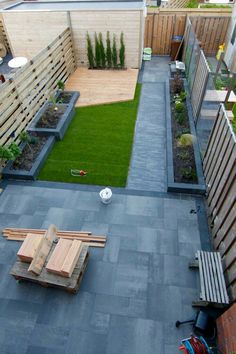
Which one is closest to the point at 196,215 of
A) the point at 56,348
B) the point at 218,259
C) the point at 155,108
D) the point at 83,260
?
the point at 218,259

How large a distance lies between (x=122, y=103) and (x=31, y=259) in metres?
8.18

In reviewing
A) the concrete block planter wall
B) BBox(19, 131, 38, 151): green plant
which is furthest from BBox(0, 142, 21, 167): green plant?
the concrete block planter wall

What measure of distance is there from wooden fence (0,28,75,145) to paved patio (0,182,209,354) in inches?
104

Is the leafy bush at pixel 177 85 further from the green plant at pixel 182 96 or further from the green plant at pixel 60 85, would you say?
the green plant at pixel 60 85

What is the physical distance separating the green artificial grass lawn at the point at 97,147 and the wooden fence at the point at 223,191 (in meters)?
2.68

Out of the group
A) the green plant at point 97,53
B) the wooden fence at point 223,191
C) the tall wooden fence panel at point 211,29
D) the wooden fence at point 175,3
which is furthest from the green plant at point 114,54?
the wooden fence at point 175,3

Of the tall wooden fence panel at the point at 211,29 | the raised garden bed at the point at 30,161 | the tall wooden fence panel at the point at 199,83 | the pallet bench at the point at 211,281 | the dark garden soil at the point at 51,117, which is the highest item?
the tall wooden fence panel at the point at 211,29

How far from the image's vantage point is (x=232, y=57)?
44.1 ft

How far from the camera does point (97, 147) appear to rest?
9.26 meters

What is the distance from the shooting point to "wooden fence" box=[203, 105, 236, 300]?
5.11m

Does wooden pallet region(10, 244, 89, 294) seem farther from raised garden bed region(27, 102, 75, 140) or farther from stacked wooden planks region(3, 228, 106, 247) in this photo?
raised garden bed region(27, 102, 75, 140)

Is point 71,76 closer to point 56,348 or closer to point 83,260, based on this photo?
point 83,260

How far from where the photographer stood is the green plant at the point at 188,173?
7676mm

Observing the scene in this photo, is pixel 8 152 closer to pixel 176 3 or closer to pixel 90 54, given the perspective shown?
pixel 90 54
